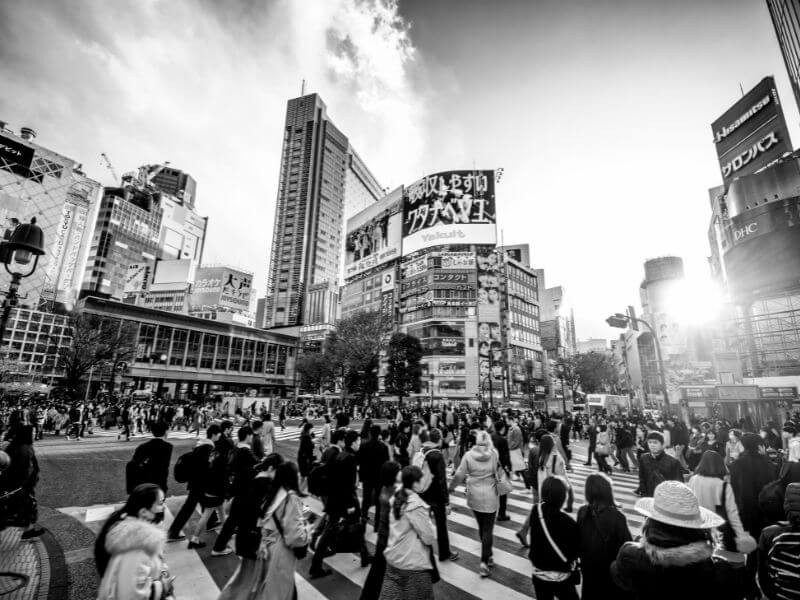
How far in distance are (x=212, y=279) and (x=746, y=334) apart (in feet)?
261

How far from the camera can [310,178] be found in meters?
124

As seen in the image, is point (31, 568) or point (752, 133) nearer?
point (31, 568)

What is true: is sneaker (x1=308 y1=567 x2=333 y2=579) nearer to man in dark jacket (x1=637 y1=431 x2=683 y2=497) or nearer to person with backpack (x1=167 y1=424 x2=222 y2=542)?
person with backpack (x1=167 y1=424 x2=222 y2=542)

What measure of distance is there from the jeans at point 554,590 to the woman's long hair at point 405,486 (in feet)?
3.99

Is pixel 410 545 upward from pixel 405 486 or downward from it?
downward

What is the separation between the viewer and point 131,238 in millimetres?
99438

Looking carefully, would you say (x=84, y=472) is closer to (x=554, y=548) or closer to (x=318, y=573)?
(x=318, y=573)

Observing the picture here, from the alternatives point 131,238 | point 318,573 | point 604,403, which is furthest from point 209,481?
point 131,238

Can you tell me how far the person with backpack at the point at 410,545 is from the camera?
10.6ft

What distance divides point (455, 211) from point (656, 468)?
188 feet

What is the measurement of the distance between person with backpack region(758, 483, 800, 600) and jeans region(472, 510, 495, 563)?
2.97 m

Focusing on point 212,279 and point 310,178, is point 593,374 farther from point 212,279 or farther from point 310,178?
point 310,178

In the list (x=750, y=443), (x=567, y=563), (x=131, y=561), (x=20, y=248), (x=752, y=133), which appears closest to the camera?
(x=131, y=561)

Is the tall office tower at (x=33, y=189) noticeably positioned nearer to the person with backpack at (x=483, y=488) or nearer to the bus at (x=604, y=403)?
the person with backpack at (x=483, y=488)
